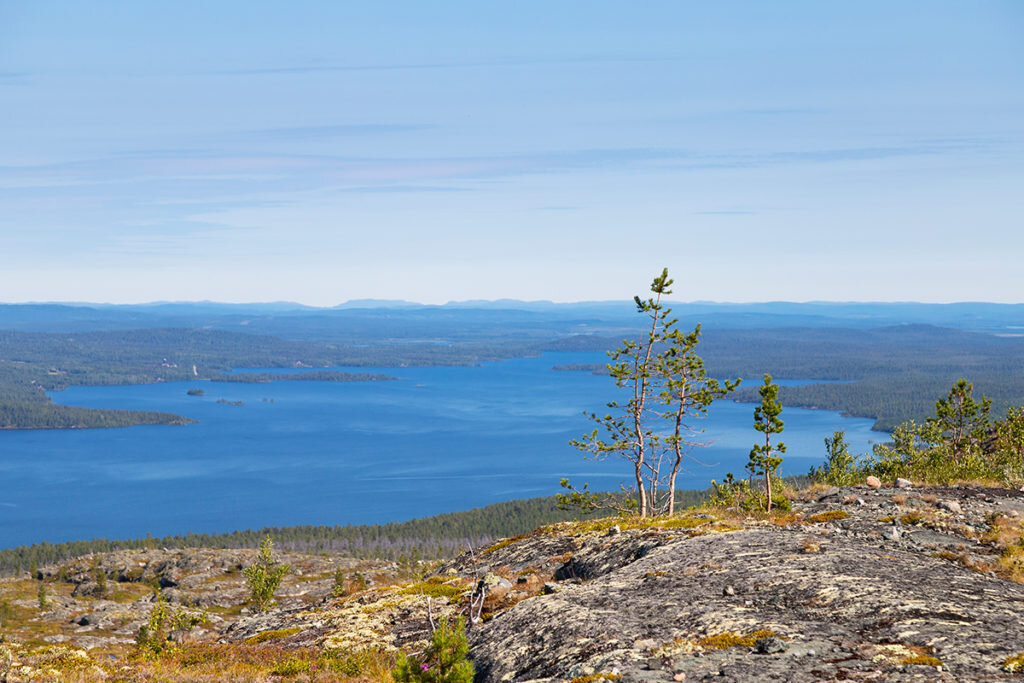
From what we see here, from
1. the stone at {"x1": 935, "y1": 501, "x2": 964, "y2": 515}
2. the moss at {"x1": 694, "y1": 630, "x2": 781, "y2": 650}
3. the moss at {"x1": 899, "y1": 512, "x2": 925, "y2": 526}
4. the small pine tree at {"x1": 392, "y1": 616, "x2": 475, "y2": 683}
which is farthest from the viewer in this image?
the stone at {"x1": 935, "y1": 501, "x2": 964, "y2": 515}

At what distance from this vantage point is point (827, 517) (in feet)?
88.4

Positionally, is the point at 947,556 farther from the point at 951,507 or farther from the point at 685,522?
the point at 685,522

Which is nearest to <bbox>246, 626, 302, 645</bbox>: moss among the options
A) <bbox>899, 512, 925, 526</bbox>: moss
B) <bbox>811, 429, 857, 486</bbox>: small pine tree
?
<bbox>899, 512, 925, 526</bbox>: moss

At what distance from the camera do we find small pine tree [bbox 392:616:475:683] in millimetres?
15766

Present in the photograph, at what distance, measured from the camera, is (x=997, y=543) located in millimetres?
21781

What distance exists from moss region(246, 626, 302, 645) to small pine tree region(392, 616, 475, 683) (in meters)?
11.8

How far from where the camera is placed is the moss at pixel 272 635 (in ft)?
85.1

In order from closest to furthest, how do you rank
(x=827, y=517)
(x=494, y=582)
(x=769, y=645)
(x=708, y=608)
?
(x=769, y=645), (x=708, y=608), (x=494, y=582), (x=827, y=517)

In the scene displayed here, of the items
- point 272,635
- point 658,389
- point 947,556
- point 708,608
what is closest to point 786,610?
point 708,608

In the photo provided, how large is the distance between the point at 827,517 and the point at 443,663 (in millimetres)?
17233

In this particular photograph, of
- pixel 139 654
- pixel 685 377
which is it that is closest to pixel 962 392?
pixel 685 377

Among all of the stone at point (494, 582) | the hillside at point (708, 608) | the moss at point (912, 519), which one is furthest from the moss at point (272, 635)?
the moss at point (912, 519)

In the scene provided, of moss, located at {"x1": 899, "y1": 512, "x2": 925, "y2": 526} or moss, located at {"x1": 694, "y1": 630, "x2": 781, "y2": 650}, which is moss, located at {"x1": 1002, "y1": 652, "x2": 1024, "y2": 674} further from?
moss, located at {"x1": 899, "y1": 512, "x2": 925, "y2": 526}

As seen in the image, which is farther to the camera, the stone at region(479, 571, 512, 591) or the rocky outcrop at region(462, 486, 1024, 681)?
the stone at region(479, 571, 512, 591)
